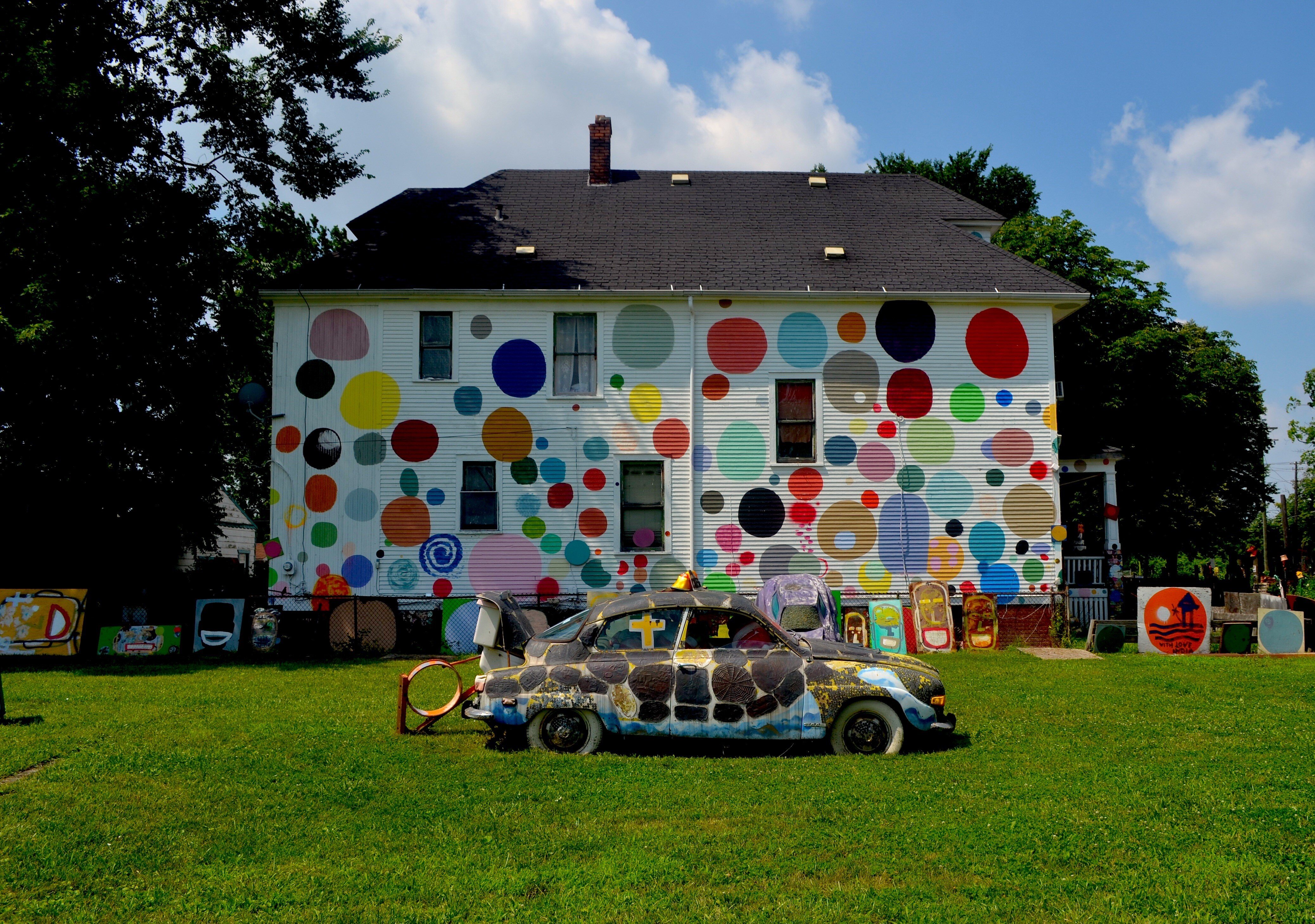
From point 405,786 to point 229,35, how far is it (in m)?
21.0

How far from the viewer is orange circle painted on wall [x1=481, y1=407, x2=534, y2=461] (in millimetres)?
20922

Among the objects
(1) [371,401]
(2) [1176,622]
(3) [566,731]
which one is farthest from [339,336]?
(2) [1176,622]

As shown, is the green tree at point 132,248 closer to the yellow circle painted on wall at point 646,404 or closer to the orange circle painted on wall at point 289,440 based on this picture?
the orange circle painted on wall at point 289,440

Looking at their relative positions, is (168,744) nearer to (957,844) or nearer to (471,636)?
(957,844)

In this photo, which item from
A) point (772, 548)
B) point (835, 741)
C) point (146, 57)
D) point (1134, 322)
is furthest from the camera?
point (1134, 322)

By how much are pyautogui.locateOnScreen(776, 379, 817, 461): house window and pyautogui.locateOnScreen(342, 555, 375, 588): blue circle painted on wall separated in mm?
8841

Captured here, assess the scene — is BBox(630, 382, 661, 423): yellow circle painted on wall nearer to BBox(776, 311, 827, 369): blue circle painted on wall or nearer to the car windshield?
BBox(776, 311, 827, 369): blue circle painted on wall

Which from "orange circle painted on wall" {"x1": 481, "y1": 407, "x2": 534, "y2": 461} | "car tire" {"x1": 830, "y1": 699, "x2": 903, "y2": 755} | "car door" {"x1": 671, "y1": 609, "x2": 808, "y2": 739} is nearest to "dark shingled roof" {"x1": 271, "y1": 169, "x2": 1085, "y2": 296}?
"orange circle painted on wall" {"x1": 481, "y1": 407, "x2": 534, "y2": 461}

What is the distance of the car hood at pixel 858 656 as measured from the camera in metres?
9.57

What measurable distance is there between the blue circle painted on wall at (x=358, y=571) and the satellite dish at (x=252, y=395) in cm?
408

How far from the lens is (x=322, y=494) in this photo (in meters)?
20.8

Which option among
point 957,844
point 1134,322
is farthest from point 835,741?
point 1134,322

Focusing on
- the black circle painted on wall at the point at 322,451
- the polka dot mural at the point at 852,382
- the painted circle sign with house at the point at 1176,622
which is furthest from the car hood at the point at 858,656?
the black circle painted on wall at the point at 322,451

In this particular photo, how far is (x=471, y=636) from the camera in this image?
1991 centimetres
